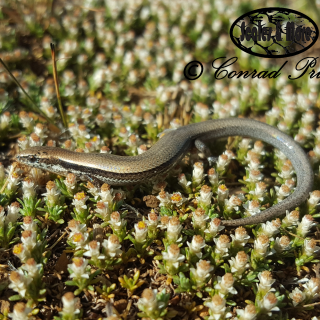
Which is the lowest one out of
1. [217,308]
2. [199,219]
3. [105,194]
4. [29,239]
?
[217,308]

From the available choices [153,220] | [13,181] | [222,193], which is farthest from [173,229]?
[13,181]

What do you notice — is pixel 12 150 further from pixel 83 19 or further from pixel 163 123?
pixel 83 19

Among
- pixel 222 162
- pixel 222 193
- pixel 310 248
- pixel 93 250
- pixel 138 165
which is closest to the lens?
pixel 93 250

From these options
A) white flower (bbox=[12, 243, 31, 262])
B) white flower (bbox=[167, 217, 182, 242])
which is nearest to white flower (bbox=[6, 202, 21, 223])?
white flower (bbox=[12, 243, 31, 262])

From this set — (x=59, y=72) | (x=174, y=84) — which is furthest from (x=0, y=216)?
(x=174, y=84)

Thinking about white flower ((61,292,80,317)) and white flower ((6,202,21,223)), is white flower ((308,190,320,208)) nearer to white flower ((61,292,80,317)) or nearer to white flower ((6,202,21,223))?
white flower ((61,292,80,317))

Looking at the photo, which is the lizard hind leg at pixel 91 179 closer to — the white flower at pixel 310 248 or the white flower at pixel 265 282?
the white flower at pixel 265 282

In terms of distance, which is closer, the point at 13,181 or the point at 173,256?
the point at 173,256

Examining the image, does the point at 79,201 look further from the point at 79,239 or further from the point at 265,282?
the point at 265,282

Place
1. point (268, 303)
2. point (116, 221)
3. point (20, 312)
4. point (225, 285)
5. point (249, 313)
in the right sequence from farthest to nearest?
point (116, 221) < point (225, 285) < point (268, 303) < point (249, 313) < point (20, 312)

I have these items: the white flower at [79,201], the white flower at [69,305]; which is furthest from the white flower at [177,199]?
the white flower at [69,305]

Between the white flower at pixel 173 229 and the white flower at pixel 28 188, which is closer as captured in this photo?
the white flower at pixel 173 229
